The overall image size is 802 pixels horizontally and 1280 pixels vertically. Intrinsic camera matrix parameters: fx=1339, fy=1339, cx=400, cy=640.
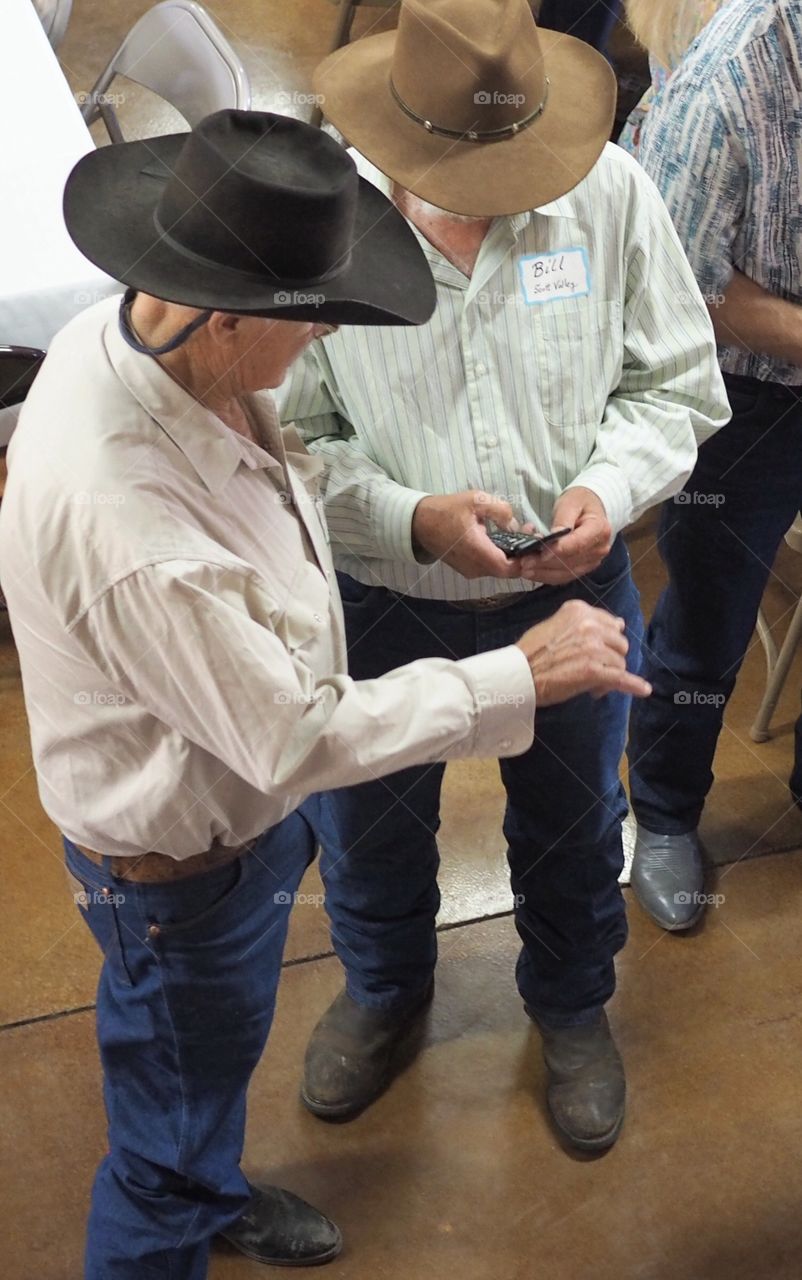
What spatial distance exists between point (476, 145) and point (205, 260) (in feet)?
1.96

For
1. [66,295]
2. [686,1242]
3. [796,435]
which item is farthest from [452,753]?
[66,295]

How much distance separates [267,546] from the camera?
1.72 m

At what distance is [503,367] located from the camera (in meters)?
2.00

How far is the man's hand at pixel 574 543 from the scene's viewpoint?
6.47 ft

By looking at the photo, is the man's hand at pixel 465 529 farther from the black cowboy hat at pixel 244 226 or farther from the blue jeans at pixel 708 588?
the blue jeans at pixel 708 588

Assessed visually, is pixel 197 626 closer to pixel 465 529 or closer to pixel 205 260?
pixel 205 260

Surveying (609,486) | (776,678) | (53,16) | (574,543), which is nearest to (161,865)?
(574,543)

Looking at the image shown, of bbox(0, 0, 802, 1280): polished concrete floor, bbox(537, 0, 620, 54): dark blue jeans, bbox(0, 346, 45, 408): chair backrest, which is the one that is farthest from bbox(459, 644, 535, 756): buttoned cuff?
bbox(537, 0, 620, 54): dark blue jeans

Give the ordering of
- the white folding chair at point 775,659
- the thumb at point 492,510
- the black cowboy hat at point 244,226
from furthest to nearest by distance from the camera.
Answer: the white folding chair at point 775,659, the thumb at point 492,510, the black cowboy hat at point 244,226

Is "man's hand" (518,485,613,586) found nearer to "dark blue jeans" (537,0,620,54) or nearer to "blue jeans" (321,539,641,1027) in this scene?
"blue jeans" (321,539,641,1027)

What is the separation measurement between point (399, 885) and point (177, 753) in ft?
3.07

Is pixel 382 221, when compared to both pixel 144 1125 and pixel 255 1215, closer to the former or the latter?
pixel 144 1125

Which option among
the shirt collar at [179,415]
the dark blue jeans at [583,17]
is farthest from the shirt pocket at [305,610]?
the dark blue jeans at [583,17]

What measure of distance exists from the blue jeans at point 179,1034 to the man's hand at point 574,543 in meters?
Answer: 0.55
